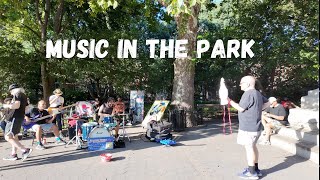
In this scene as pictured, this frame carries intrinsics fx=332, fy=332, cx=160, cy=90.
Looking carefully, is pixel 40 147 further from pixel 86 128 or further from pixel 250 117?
pixel 250 117

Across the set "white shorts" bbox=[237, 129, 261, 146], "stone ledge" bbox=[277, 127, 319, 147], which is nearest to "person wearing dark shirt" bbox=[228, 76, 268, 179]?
"white shorts" bbox=[237, 129, 261, 146]

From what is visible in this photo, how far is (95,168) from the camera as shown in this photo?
6582 mm

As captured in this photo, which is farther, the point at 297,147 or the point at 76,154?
the point at 76,154

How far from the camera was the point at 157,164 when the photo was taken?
688cm

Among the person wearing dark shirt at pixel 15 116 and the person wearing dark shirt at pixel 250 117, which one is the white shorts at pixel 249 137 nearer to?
the person wearing dark shirt at pixel 250 117

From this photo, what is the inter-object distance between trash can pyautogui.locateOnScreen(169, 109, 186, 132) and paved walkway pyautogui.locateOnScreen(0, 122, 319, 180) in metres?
2.36

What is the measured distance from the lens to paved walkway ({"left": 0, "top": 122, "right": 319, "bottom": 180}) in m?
6.07

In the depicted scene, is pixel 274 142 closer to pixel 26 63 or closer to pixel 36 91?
pixel 26 63

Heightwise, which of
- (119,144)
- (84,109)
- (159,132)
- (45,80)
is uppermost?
(45,80)

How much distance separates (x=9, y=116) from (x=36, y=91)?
17.1m

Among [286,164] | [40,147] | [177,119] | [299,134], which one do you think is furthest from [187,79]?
[286,164]

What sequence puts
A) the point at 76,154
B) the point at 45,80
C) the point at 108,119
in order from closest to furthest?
the point at 76,154 < the point at 108,119 < the point at 45,80

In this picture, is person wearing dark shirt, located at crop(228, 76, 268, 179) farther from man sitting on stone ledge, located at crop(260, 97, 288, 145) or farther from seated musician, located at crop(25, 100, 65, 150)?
seated musician, located at crop(25, 100, 65, 150)

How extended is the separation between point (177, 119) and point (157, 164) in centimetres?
467
